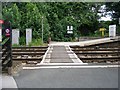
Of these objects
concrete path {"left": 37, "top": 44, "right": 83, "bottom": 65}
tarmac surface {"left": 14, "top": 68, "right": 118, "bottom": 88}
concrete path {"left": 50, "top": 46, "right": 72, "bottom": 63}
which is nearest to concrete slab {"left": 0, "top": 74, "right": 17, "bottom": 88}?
tarmac surface {"left": 14, "top": 68, "right": 118, "bottom": 88}

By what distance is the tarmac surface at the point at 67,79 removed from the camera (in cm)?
619

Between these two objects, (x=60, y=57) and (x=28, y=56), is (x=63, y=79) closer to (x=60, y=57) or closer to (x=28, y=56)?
(x=60, y=57)

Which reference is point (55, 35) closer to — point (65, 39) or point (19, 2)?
point (65, 39)

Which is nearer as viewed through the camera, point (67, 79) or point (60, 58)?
point (67, 79)

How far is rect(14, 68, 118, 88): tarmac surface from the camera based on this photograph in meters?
6.19

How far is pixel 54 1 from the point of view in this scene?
45844mm

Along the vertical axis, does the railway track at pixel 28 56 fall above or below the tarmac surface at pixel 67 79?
below

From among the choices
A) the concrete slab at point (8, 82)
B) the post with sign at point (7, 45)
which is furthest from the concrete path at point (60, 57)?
the concrete slab at point (8, 82)

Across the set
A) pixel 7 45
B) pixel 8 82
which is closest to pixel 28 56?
pixel 7 45

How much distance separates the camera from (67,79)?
6859 mm

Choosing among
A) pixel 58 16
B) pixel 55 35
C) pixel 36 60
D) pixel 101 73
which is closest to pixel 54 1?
pixel 58 16

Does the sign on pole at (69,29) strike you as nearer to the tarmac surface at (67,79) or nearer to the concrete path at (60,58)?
the concrete path at (60,58)

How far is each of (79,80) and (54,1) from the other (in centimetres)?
3994

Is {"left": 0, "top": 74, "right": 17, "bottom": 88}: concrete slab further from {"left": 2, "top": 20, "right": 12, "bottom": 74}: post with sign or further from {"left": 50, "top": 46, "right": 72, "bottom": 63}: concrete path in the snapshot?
{"left": 50, "top": 46, "right": 72, "bottom": 63}: concrete path
